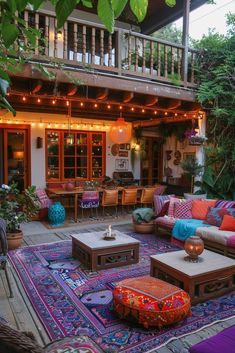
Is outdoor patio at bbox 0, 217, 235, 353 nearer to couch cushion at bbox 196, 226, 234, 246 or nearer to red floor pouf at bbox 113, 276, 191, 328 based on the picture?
red floor pouf at bbox 113, 276, 191, 328

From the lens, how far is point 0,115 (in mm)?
7219

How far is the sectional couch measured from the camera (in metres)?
4.42

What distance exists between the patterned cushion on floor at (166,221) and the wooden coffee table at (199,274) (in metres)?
1.81

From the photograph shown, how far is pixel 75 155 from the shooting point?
28.3 ft

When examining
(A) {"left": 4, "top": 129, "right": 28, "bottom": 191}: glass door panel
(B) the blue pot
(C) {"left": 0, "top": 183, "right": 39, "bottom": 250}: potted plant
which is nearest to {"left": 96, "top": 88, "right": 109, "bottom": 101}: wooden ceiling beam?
(C) {"left": 0, "top": 183, "right": 39, "bottom": 250}: potted plant

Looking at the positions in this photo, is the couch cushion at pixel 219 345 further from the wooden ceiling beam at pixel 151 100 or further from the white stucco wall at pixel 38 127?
the white stucco wall at pixel 38 127

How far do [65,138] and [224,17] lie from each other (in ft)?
16.8

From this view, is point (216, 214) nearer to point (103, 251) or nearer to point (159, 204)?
point (159, 204)

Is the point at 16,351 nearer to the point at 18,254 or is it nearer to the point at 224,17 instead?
the point at 18,254

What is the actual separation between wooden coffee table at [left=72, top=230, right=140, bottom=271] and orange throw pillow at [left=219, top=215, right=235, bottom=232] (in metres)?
1.52

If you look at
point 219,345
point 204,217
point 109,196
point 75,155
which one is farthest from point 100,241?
point 75,155

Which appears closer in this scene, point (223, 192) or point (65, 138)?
point (223, 192)

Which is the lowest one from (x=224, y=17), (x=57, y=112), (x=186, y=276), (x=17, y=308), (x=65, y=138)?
(x=17, y=308)

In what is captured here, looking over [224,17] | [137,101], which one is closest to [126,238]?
[137,101]
